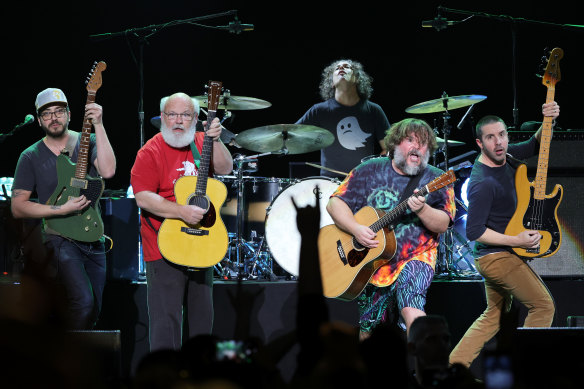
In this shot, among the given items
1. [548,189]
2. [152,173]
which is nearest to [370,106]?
[548,189]

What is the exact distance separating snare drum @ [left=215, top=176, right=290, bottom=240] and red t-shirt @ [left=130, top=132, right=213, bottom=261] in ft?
7.28

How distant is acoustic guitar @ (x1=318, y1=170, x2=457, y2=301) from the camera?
523 cm

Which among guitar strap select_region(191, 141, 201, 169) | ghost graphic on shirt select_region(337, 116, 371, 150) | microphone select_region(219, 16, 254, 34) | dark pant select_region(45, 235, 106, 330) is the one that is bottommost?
dark pant select_region(45, 235, 106, 330)

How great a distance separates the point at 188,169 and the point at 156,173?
10.4 inches

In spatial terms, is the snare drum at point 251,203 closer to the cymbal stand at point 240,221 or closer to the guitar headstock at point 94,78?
the cymbal stand at point 240,221

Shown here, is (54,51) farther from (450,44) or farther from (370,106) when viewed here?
(450,44)

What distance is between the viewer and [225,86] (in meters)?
10.4

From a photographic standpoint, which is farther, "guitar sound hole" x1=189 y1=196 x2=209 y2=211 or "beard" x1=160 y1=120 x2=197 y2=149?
"beard" x1=160 y1=120 x2=197 y2=149

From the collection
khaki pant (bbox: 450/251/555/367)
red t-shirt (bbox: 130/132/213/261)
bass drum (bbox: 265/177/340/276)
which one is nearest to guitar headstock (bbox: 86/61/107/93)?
red t-shirt (bbox: 130/132/213/261)

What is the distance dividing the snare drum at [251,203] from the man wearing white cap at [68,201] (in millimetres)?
2237

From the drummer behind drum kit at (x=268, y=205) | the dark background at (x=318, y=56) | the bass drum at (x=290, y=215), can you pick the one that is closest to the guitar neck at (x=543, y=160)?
the drummer behind drum kit at (x=268, y=205)

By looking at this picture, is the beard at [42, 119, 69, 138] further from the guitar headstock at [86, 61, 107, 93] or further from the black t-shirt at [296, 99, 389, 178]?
the black t-shirt at [296, 99, 389, 178]

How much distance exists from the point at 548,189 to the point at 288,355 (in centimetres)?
322

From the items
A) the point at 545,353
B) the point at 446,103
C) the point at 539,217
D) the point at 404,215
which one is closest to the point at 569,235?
the point at 539,217
